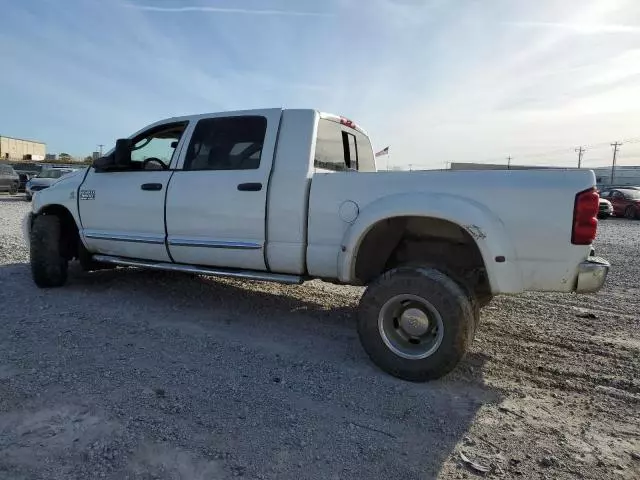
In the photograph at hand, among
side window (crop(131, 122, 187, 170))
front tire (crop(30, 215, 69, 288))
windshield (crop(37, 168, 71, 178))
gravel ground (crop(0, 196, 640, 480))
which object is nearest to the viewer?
gravel ground (crop(0, 196, 640, 480))

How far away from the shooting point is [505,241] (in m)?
3.27

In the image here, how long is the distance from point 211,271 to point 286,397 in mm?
1906

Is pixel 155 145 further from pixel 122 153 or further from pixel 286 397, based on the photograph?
pixel 286 397

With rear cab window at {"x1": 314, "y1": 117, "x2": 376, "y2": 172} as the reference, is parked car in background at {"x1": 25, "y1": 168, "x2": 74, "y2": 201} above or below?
below

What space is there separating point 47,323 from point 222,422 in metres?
2.59

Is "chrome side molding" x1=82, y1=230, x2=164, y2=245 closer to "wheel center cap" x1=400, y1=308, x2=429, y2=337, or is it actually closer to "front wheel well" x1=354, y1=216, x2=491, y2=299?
"front wheel well" x1=354, y1=216, x2=491, y2=299

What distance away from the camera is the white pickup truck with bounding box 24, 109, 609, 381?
10.6 ft

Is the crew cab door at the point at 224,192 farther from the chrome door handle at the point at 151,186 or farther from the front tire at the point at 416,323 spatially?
the front tire at the point at 416,323

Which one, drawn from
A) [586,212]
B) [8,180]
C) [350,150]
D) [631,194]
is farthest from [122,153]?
[631,194]

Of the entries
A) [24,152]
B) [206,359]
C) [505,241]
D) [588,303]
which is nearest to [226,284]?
[206,359]

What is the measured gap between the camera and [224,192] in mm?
4430

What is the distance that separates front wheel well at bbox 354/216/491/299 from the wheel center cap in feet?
1.34

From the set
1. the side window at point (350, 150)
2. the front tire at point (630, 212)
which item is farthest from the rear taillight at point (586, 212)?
the front tire at point (630, 212)

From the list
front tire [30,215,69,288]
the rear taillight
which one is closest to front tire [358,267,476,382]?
the rear taillight
